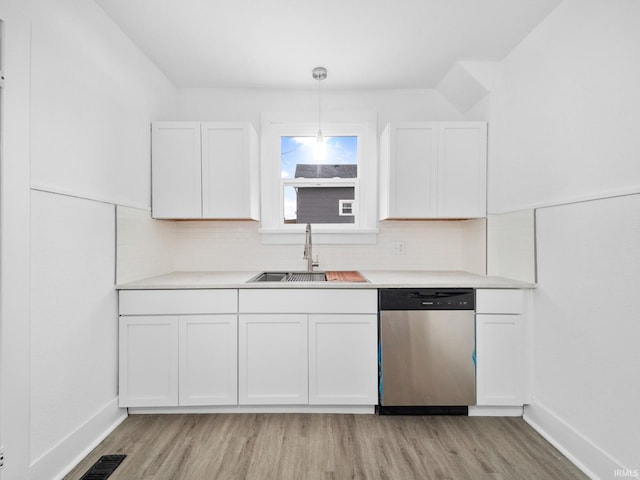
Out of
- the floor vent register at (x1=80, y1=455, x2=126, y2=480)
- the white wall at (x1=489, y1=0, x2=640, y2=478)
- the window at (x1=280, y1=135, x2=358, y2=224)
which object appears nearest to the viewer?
the white wall at (x1=489, y1=0, x2=640, y2=478)

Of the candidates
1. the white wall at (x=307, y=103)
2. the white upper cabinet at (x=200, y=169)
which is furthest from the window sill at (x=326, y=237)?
the white wall at (x=307, y=103)

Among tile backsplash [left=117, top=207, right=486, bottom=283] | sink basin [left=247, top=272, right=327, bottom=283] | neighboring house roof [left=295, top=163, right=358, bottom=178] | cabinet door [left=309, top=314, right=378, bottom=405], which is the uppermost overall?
neighboring house roof [left=295, top=163, right=358, bottom=178]

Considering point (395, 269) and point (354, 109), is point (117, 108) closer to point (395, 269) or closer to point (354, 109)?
point (354, 109)

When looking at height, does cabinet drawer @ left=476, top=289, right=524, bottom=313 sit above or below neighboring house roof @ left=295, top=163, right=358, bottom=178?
below

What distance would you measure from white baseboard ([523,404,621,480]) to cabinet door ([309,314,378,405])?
1060mm

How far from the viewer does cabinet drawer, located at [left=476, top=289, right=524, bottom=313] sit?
237 centimetres

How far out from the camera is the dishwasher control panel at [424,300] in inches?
93.1

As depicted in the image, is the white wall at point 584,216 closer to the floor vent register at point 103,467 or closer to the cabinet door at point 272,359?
the cabinet door at point 272,359

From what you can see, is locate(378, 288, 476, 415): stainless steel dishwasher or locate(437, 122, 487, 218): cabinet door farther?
locate(437, 122, 487, 218): cabinet door

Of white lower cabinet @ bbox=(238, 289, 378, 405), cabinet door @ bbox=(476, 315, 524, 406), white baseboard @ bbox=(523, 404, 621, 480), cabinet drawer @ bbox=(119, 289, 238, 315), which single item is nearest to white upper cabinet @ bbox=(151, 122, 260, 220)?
cabinet drawer @ bbox=(119, 289, 238, 315)

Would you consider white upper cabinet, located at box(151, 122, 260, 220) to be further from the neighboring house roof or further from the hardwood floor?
the hardwood floor

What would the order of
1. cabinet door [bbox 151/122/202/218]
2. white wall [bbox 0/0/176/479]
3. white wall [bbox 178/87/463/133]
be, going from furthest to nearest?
white wall [bbox 178/87/463/133], cabinet door [bbox 151/122/202/218], white wall [bbox 0/0/176/479]

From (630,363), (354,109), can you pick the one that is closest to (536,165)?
(630,363)

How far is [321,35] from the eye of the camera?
7.72 feet
